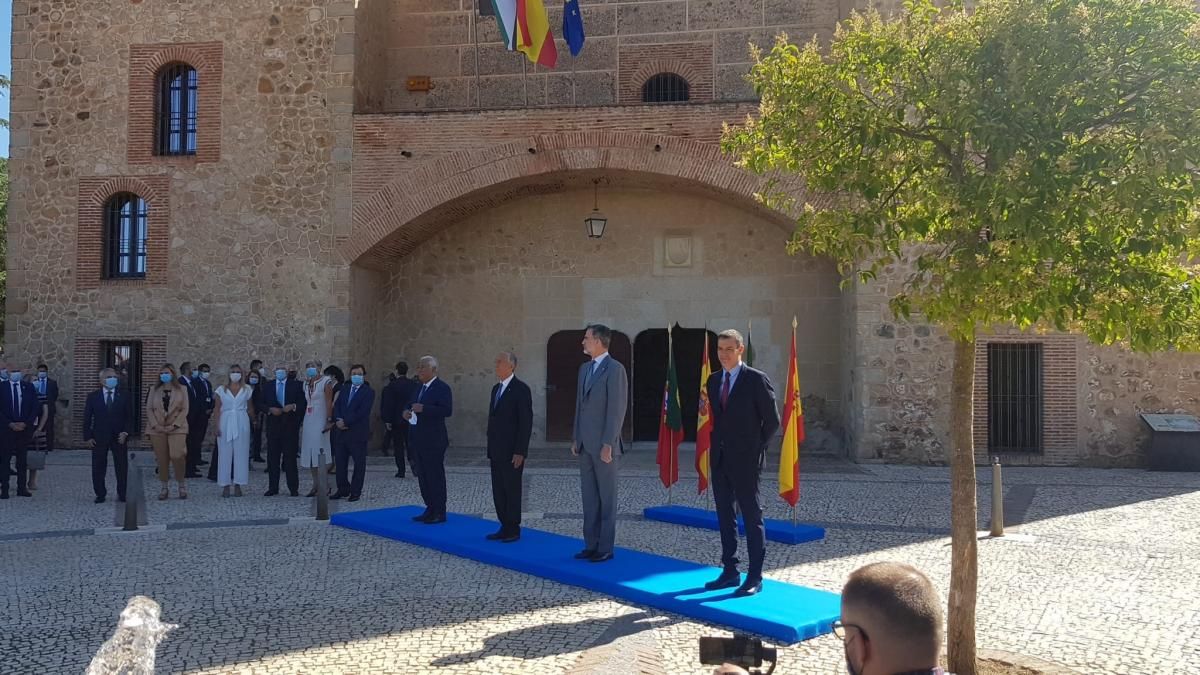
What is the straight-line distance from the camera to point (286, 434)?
11508 mm

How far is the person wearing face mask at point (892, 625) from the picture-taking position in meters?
1.92

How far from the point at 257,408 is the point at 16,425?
2.84 meters

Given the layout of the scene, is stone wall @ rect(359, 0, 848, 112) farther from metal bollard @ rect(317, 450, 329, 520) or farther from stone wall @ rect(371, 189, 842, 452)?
metal bollard @ rect(317, 450, 329, 520)

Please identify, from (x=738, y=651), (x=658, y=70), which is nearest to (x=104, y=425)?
(x=738, y=651)

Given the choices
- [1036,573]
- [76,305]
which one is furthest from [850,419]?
[76,305]

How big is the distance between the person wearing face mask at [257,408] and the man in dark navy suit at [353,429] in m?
2.35

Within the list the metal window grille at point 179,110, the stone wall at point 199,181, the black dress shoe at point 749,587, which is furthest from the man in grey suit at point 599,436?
the metal window grille at point 179,110

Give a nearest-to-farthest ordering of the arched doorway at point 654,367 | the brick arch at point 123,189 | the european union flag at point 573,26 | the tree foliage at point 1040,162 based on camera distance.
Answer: the tree foliage at point 1040,162, the european union flag at point 573,26, the brick arch at point 123,189, the arched doorway at point 654,367

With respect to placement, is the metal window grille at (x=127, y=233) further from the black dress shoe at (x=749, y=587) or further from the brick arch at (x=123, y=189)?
the black dress shoe at (x=749, y=587)

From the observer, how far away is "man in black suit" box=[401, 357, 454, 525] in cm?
891

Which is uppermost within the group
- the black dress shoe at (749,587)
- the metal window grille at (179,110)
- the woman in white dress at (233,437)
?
the metal window grille at (179,110)

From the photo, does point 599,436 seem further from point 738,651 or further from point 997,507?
→ point 738,651

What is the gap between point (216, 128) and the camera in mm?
16016

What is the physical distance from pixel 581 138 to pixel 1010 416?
802 centimetres
